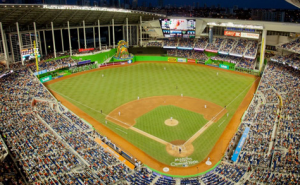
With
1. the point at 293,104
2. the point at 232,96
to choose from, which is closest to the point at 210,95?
the point at 232,96

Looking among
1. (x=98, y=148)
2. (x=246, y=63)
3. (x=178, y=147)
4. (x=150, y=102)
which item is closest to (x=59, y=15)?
(x=150, y=102)

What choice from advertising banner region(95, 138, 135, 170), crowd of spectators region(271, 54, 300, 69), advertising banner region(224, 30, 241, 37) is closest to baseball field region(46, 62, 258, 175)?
advertising banner region(95, 138, 135, 170)

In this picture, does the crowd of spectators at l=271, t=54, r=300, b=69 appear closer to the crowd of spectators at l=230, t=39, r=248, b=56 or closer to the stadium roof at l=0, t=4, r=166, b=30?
the crowd of spectators at l=230, t=39, r=248, b=56

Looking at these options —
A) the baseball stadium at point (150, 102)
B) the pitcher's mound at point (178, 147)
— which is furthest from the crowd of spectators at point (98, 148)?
the pitcher's mound at point (178, 147)

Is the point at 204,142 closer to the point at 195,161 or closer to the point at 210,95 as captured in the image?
the point at 195,161

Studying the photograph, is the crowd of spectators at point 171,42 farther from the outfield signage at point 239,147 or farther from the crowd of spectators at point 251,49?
the outfield signage at point 239,147

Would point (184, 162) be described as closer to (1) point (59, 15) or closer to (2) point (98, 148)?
(2) point (98, 148)

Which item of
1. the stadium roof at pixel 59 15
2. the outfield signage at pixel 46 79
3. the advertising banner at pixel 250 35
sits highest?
the stadium roof at pixel 59 15
